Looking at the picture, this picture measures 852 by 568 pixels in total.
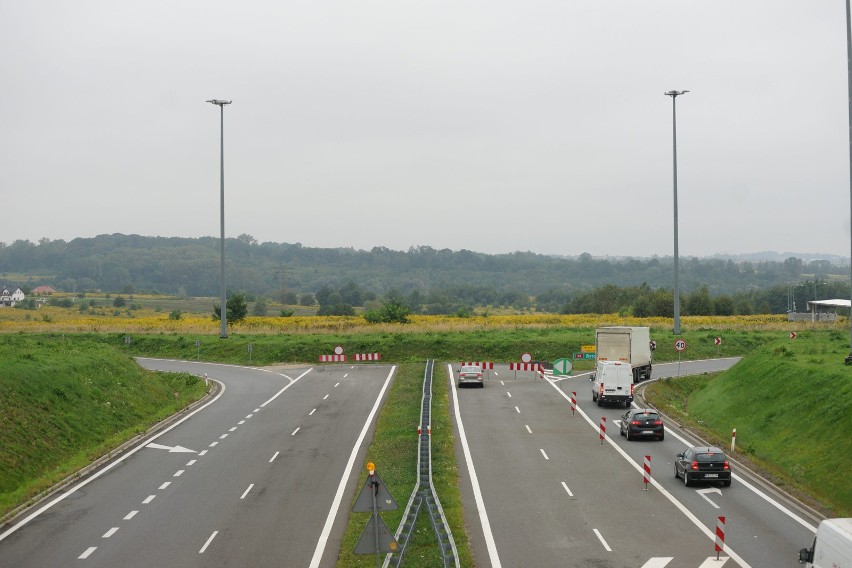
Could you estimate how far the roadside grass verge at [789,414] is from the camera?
28797mm

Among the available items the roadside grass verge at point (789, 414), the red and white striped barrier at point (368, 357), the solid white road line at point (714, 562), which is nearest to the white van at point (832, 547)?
the solid white road line at point (714, 562)

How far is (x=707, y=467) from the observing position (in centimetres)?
2869

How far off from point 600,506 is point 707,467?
436 centimetres

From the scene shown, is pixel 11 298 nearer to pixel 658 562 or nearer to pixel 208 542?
pixel 208 542

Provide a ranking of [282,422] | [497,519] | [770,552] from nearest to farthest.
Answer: [770,552] → [497,519] → [282,422]

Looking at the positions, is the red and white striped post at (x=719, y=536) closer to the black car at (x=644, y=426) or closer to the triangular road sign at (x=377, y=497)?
the triangular road sign at (x=377, y=497)

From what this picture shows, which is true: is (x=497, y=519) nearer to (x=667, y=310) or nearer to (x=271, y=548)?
(x=271, y=548)

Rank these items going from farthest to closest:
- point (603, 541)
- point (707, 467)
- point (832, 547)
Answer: point (707, 467)
point (603, 541)
point (832, 547)

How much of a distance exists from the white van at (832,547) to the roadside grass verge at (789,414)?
9484 millimetres

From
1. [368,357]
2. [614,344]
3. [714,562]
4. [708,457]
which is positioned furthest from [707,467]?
[368,357]

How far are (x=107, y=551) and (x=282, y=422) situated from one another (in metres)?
20.0

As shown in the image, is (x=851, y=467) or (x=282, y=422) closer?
(x=851, y=467)

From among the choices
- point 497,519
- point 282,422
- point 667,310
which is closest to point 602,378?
point 282,422

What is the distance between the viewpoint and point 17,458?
101ft
